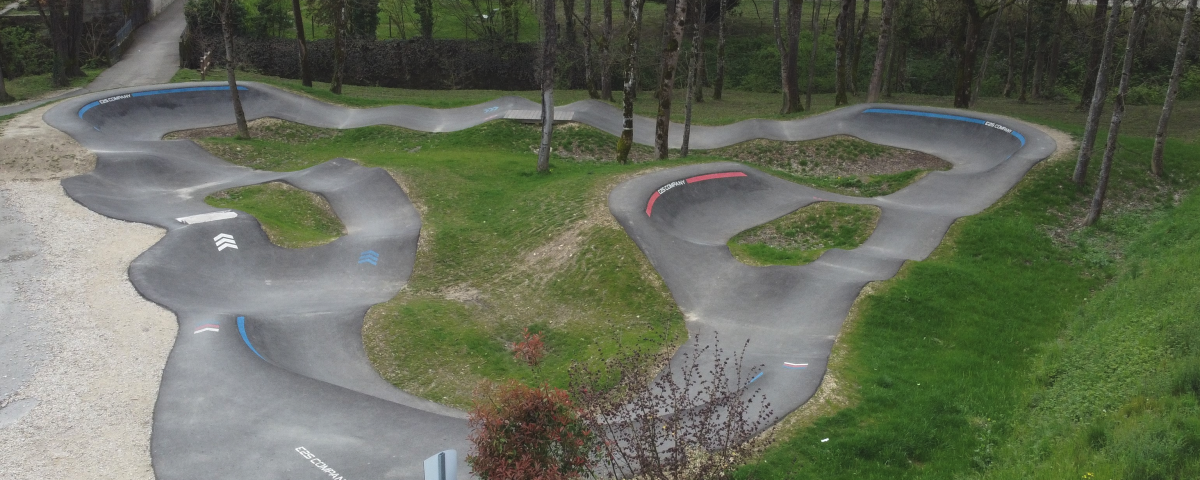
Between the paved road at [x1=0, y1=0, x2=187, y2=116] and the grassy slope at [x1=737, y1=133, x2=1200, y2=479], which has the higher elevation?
the paved road at [x1=0, y1=0, x2=187, y2=116]

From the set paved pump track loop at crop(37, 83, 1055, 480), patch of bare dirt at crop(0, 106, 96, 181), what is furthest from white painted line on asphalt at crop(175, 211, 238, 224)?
patch of bare dirt at crop(0, 106, 96, 181)

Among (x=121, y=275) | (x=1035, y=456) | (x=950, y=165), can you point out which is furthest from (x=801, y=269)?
(x=121, y=275)

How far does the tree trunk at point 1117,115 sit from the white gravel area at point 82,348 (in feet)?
83.5

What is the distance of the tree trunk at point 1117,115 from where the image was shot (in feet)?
71.9

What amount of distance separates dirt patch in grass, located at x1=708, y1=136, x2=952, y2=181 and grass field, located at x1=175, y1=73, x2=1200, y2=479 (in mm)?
6394

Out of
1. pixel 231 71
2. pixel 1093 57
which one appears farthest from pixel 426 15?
pixel 1093 57

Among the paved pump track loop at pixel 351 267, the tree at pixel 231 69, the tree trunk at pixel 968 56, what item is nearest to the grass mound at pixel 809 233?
the paved pump track loop at pixel 351 267

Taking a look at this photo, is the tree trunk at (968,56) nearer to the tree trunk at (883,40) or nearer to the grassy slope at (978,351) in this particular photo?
the tree trunk at (883,40)

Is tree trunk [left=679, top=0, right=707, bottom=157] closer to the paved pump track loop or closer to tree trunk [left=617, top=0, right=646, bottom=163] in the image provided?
tree trunk [left=617, top=0, right=646, bottom=163]

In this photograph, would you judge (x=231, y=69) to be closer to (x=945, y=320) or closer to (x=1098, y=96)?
(x=945, y=320)

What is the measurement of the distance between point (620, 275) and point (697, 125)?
21235 millimetres

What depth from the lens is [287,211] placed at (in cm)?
2581

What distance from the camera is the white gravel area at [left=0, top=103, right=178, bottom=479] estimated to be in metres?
12.3

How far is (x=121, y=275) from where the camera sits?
19266mm
